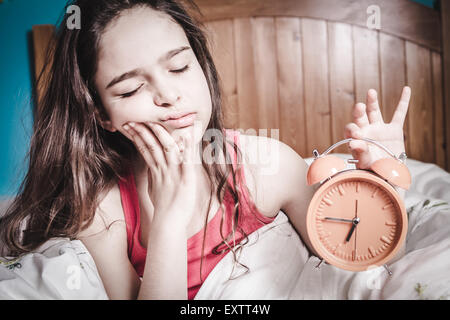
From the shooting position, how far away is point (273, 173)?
3.02 feet

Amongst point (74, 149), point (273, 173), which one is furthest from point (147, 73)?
point (273, 173)

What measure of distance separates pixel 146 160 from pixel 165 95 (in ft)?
0.52

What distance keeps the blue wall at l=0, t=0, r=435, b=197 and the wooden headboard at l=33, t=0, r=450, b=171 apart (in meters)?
0.09

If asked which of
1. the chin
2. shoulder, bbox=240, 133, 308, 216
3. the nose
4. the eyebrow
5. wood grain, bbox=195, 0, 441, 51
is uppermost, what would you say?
wood grain, bbox=195, 0, 441, 51

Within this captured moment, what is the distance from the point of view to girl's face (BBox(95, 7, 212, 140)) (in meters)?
0.71

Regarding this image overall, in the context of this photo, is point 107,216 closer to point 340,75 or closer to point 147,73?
point 147,73

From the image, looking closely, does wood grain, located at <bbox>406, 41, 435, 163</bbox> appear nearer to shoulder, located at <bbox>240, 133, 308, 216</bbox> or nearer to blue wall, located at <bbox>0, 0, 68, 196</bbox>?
shoulder, located at <bbox>240, 133, 308, 216</bbox>

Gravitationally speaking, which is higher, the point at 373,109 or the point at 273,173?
the point at 373,109

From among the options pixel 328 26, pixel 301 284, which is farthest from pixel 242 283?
pixel 328 26

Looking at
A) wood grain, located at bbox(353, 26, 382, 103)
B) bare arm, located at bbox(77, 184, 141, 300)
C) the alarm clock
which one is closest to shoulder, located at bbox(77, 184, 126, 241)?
bare arm, located at bbox(77, 184, 141, 300)

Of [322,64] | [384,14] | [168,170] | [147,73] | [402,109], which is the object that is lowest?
[168,170]

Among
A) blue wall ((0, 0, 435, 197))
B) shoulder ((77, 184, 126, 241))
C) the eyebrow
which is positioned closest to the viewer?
the eyebrow

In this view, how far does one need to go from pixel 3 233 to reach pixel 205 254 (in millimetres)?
554

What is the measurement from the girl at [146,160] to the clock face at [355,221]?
9 centimetres
